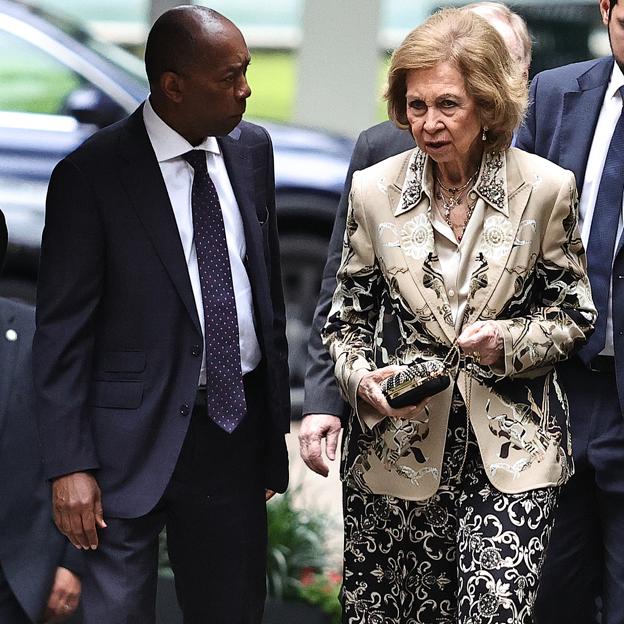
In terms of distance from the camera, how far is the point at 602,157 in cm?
366

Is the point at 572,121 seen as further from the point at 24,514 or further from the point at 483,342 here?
the point at 24,514

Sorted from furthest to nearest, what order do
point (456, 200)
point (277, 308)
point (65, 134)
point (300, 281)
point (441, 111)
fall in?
1. point (300, 281)
2. point (65, 134)
3. point (277, 308)
4. point (456, 200)
5. point (441, 111)

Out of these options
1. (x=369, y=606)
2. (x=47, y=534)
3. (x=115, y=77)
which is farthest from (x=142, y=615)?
(x=115, y=77)

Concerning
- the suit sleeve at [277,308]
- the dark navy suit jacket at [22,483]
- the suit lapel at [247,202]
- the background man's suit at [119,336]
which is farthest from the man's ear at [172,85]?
the dark navy suit jacket at [22,483]

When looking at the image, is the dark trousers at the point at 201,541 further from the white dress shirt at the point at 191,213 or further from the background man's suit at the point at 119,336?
the white dress shirt at the point at 191,213

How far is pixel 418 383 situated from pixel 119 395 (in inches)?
31.4

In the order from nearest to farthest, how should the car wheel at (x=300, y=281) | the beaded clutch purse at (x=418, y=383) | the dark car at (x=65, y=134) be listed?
the beaded clutch purse at (x=418, y=383) → the dark car at (x=65, y=134) → the car wheel at (x=300, y=281)

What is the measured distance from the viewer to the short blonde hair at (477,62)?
323cm

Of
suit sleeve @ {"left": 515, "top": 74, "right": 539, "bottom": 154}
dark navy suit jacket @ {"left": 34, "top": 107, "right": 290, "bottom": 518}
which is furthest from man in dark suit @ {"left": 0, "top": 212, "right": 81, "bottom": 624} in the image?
→ suit sleeve @ {"left": 515, "top": 74, "right": 539, "bottom": 154}

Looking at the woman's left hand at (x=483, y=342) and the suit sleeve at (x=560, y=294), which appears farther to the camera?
the suit sleeve at (x=560, y=294)

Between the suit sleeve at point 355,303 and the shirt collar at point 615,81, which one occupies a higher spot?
the shirt collar at point 615,81

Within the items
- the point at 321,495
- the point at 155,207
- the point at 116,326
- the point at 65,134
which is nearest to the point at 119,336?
the point at 116,326

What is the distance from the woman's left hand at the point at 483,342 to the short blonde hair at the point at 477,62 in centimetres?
43

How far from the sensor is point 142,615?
3.63m
